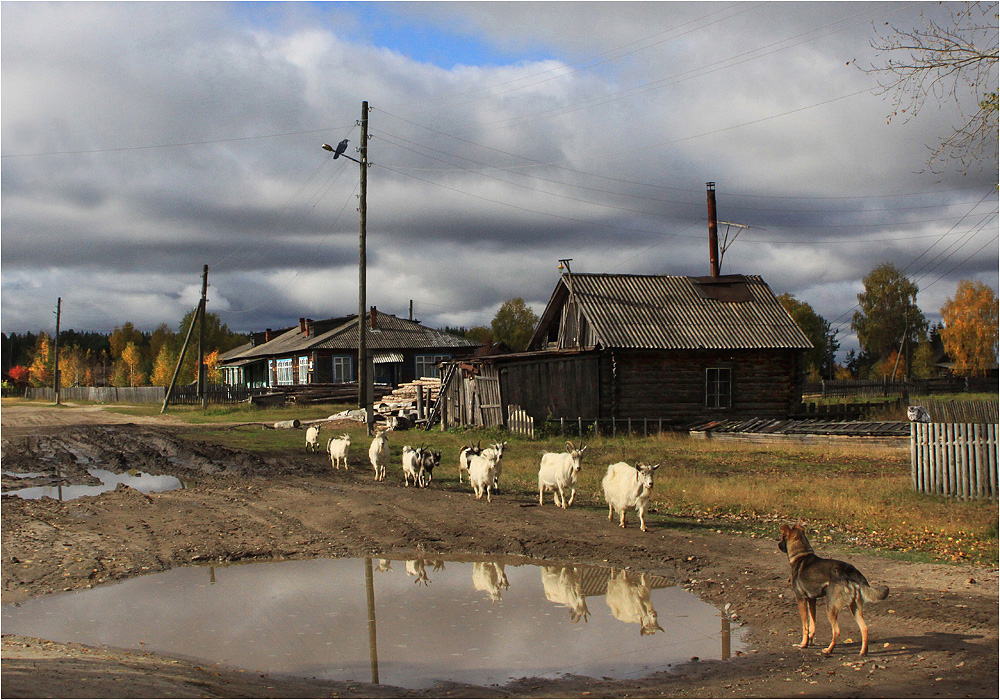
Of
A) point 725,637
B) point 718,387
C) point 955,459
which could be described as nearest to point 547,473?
point 725,637

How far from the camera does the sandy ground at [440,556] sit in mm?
5684

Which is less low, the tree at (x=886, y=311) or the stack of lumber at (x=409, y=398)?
the tree at (x=886, y=311)

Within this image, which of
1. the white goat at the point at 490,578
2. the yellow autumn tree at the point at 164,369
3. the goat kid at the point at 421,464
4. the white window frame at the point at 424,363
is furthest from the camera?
the yellow autumn tree at the point at 164,369

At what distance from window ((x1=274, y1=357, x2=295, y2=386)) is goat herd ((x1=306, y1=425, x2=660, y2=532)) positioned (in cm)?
4136

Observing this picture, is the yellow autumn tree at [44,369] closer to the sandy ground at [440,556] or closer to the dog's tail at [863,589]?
the sandy ground at [440,556]

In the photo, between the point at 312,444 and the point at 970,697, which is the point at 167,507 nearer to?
the point at 312,444

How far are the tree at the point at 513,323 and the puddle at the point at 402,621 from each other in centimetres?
8455

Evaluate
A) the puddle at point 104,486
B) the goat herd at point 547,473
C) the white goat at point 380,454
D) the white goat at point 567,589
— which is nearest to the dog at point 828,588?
the white goat at point 567,589

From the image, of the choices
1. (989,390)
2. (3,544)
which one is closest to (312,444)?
(3,544)

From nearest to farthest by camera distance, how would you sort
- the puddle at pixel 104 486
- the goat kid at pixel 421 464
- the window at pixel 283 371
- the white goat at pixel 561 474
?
the white goat at pixel 561 474 < the puddle at pixel 104 486 < the goat kid at pixel 421 464 < the window at pixel 283 371

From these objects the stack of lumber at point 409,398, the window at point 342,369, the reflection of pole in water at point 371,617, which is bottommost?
the reflection of pole in water at point 371,617

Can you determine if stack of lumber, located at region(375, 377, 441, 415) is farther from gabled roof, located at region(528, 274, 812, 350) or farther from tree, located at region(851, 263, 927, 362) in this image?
tree, located at region(851, 263, 927, 362)

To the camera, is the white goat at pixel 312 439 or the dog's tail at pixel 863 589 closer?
the dog's tail at pixel 863 589

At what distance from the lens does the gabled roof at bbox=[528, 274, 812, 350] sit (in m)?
28.8
